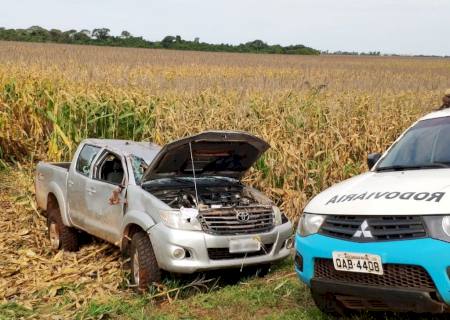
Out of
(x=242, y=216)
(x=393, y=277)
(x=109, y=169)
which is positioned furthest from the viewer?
(x=109, y=169)

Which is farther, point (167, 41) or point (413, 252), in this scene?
point (167, 41)

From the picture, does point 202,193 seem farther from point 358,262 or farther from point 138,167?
point 358,262

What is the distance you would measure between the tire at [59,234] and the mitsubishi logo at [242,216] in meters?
2.77

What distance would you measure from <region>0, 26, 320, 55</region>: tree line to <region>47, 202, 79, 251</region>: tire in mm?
53837

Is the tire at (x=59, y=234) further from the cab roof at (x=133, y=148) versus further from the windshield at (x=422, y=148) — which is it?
the windshield at (x=422, y=148)

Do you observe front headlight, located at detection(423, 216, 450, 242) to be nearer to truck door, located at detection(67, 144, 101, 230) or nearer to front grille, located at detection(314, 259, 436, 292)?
front grille, located at detection(314, 259, 436, 292)

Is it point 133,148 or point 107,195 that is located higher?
point 133,148

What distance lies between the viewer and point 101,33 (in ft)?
224

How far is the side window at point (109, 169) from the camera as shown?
8.01 metres

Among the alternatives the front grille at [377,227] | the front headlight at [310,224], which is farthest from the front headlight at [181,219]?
the front grille at [377,227]

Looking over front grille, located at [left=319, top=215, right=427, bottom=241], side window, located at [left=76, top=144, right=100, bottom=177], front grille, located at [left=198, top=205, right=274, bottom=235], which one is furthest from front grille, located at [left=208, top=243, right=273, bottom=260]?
side window, located at [left=76, top=144, right=100, bottom=177]

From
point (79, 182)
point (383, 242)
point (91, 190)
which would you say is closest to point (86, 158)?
point (79, 182)

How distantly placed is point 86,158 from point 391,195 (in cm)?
475

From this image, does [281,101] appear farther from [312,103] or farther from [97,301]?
[97,301]
